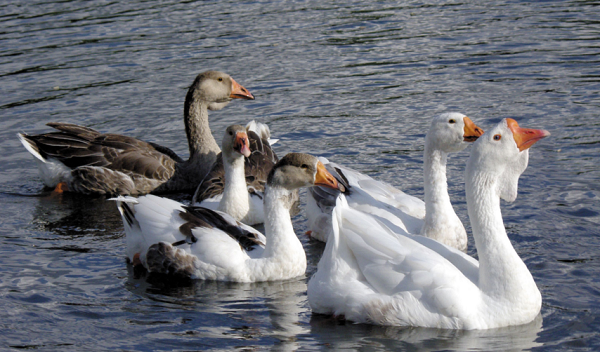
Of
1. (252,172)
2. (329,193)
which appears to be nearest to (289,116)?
(252,172)

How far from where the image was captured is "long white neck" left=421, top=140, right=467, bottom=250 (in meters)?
8.12

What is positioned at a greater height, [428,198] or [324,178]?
[324,178]

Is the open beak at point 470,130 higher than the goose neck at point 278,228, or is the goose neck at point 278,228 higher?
the open beak at point 470,130

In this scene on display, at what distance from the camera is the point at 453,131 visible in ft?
26.3

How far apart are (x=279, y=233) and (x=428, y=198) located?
1.58 m

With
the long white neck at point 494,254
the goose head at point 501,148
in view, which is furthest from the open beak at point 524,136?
the long white neck at point 494,254

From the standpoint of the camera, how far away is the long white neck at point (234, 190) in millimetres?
9578

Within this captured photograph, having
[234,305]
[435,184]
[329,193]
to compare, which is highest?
[435,184]

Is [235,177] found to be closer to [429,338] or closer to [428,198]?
[428,198]

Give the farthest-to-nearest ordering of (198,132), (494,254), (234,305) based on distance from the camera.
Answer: (198,132), (234,305), (494,254)

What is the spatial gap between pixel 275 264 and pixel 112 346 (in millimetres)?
1992

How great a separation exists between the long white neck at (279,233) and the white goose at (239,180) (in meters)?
1.47

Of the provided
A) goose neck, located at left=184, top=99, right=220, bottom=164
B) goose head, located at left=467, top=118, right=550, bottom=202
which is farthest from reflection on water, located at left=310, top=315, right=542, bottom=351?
goose neck, located at left=184, top=99, right=220, bottom=164

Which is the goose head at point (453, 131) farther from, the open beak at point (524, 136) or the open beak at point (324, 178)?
the open beak at point (524, 136)
